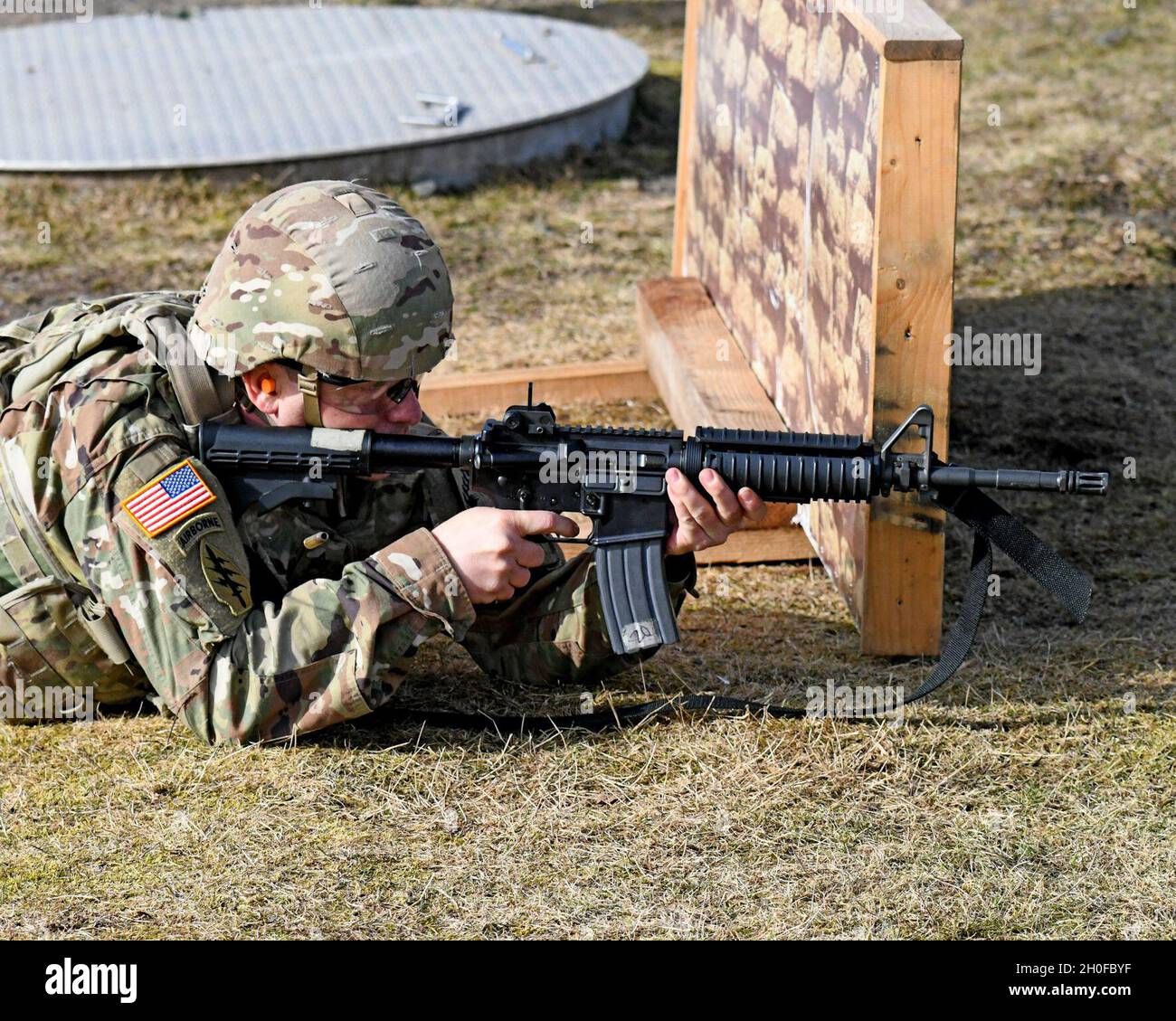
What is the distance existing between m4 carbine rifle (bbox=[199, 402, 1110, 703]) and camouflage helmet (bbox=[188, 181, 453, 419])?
22 cm

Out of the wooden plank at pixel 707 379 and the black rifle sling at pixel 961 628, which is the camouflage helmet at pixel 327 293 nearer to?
the black rifle sling at pixel 961 628

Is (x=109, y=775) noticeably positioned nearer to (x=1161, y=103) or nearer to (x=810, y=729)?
(x=810, y=729)

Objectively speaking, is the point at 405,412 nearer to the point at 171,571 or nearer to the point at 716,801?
the point at 171,571

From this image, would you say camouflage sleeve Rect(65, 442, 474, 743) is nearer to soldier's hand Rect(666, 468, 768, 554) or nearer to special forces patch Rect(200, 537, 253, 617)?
special forces patch Rect(200, 537, 253, 617)

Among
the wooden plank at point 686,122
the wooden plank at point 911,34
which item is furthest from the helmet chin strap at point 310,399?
the wooden plank at point 686,122

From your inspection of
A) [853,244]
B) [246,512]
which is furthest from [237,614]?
[853,244]

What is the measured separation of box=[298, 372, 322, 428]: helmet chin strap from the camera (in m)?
3.96

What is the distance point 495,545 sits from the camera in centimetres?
404

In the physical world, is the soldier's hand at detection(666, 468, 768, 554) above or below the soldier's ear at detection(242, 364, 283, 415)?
below

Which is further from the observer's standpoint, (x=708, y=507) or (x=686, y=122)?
(x=686, y=122)

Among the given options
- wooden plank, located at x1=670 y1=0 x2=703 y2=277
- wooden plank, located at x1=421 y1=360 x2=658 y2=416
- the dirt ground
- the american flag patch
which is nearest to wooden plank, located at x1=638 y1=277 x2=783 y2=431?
wooden plank, located at x1=421 y1=360 x2=658 y2=416

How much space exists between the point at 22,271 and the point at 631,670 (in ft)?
18.7

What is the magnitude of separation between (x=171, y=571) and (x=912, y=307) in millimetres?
2243

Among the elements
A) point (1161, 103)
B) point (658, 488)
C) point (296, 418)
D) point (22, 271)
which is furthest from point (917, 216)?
point (1161, 103)
